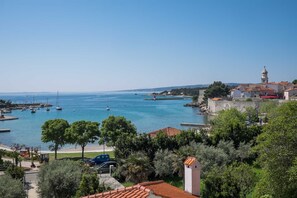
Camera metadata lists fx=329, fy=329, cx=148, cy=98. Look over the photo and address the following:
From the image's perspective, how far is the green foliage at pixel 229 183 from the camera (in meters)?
14.7

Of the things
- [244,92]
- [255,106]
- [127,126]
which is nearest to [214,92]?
[244,92]

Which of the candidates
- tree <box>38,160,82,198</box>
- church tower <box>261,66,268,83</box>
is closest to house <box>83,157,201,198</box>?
tree <box>38,160,82,198</box>

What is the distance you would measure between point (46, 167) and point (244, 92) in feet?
332

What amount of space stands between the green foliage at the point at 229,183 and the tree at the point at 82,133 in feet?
59.7

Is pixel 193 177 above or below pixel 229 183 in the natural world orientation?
above

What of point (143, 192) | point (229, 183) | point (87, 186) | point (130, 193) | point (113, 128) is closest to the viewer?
point (143, 192)

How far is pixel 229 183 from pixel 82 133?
2033 cm

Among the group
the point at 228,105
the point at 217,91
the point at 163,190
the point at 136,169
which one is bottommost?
the point at 228,105

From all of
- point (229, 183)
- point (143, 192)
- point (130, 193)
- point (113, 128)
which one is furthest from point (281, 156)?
point (113, 128)

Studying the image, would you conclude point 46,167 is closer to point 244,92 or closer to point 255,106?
point 255,106

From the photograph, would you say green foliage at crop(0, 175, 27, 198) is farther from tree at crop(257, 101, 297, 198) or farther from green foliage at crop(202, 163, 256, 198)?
tree at crop(257, 101, 297, 198)

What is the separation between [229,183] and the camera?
48.6ft

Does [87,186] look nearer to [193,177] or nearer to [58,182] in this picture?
[58,182]

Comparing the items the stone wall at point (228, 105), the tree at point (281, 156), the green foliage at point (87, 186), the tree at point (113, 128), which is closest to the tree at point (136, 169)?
the green foliage at point (87, 186)
